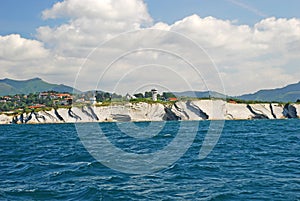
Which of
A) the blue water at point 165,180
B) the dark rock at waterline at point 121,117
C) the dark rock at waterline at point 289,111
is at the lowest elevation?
the blue water at point 165,180

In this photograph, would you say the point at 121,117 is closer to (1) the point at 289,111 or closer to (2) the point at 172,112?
(2) the point at 172,112

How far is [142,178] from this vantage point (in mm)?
17891

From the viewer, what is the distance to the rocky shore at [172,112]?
137m

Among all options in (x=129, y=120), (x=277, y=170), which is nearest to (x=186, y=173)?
(x=277, y=170)

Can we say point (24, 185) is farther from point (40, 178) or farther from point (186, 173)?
point (186, 173)

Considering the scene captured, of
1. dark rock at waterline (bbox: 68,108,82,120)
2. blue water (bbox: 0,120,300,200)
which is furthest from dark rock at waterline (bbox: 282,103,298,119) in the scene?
A: blue water (bbox: 0,120,300,200)

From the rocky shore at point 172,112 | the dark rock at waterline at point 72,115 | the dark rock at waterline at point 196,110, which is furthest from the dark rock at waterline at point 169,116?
the dark rock at waterline at point 72,115

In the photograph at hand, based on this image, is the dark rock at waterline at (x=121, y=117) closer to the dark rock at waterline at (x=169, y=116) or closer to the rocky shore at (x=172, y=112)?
the rocky shore at (x=172, y=112)

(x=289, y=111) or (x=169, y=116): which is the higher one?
(x=289, y=111)

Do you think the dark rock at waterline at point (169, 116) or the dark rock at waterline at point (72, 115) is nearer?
the dark rock at waterline at point (169, 116)

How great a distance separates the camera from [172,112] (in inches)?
5492

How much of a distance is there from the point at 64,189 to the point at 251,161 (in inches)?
481

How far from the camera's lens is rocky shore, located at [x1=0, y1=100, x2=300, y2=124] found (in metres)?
137

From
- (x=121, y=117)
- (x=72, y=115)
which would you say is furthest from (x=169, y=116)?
(x=72, y=115)
